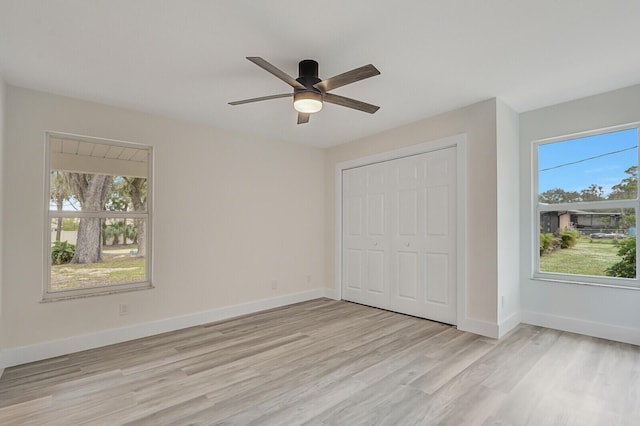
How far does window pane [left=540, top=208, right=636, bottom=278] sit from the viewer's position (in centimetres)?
328

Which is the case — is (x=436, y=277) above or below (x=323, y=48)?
below

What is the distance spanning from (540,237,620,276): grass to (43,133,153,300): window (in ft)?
15.5

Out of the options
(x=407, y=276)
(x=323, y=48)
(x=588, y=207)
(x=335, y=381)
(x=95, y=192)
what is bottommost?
(x=335, y=381)

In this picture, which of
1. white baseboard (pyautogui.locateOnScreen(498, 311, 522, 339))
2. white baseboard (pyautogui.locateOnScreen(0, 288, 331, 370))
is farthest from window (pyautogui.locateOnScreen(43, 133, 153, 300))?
white baseboard (pyautogui.locateOnScreen(498, 311, 522, 339))

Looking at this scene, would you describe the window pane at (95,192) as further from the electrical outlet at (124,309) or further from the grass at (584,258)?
the grass at (584,258)

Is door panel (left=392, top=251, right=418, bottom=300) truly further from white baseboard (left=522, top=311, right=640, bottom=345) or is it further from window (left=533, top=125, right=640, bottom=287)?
window (left=533, top=125, right=640, bottom=287)

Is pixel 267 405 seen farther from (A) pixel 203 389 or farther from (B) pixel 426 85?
(B) pixel 426 85

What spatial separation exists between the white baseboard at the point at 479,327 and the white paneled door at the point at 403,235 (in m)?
0.18

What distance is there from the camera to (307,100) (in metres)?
2.54

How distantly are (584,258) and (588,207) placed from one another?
0.57 meters

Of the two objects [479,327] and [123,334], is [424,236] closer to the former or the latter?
[479,327]

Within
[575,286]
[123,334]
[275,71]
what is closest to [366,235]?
[575,286]

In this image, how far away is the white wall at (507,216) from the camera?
11.3ft

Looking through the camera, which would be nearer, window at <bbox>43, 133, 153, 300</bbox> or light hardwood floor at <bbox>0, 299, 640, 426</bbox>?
light hardwood floor at <bbox>0, 299, 640, 426</bbox>
